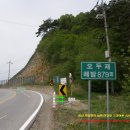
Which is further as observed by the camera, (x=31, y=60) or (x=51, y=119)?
(x=31, y=60)

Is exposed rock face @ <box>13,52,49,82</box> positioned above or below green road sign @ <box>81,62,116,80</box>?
above

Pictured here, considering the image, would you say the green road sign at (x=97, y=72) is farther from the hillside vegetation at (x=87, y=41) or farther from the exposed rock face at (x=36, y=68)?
the exposed rock face at (x=36, y=68)

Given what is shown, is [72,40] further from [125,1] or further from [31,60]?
[31,60]

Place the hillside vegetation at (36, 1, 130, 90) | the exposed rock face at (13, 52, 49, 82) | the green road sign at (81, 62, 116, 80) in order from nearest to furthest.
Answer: the green road sign at (81, 62, 116, 80), the hillside vegetation at (36, 1, 130, 90), the exposed rock face at (13, 52, 49, 82)

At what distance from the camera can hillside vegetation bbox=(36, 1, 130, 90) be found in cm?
5970

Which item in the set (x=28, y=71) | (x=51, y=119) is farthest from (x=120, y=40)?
(x=28, y=71)

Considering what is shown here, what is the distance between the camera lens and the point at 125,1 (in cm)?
7750

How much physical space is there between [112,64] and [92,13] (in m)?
61.3

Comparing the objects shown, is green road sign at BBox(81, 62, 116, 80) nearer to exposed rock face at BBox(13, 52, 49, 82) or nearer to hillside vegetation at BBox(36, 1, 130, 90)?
hillside vegetation at BBox(36, 1, 130, 90)

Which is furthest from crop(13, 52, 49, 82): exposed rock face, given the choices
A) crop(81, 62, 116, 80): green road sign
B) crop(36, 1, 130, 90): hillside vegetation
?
crop(81, 62, 116, 80): green road sign

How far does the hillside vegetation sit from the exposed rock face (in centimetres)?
199

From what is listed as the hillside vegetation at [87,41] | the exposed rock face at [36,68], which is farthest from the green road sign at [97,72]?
the exposed rock face at [36,68]

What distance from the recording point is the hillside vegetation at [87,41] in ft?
196

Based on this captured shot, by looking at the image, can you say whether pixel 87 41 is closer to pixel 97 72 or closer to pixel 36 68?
pixel 36 68
